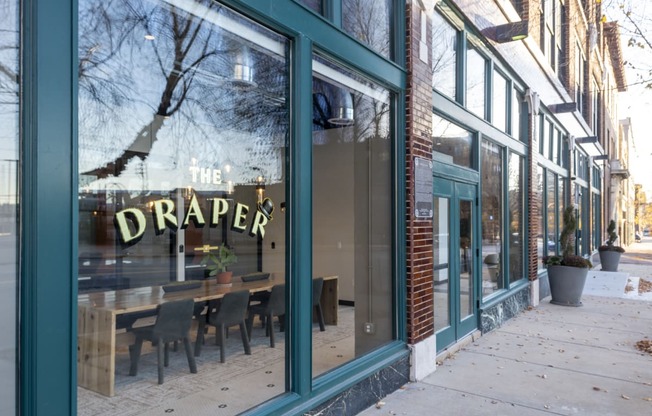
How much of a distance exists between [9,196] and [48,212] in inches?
6.7

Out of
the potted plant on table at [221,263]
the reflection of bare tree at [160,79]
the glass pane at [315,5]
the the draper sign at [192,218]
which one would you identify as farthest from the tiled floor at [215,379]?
the glass pane at [315,5]

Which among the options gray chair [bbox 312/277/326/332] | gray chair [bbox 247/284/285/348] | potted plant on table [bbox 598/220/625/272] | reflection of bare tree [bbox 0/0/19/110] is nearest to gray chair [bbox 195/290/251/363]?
gray chair [bbox 247/284/285/348]

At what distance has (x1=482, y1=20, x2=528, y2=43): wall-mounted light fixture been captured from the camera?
299 inches

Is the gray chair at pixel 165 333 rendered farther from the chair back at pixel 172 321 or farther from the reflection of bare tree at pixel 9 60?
the reflection of bare tree at pixel 9 60

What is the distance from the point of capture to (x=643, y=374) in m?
5.75

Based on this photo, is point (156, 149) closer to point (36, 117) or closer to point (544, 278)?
point (36, 117)

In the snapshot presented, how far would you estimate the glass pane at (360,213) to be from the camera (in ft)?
17.1

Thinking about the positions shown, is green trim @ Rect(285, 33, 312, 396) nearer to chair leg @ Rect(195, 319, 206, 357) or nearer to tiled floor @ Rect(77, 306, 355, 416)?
tiled floor @ Rect(77, 306, 355, 416)

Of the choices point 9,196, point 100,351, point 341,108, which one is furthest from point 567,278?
point 9,196

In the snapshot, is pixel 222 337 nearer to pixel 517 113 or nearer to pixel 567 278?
pixel 517 113

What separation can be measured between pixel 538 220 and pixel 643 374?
5639 mm

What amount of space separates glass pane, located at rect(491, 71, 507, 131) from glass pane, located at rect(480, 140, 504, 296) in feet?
1.52

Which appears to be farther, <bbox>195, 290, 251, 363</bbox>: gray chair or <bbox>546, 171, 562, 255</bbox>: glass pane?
<bbox>546, 171, 562, 255</bbox>: glass pane

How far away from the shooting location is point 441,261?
657cm
